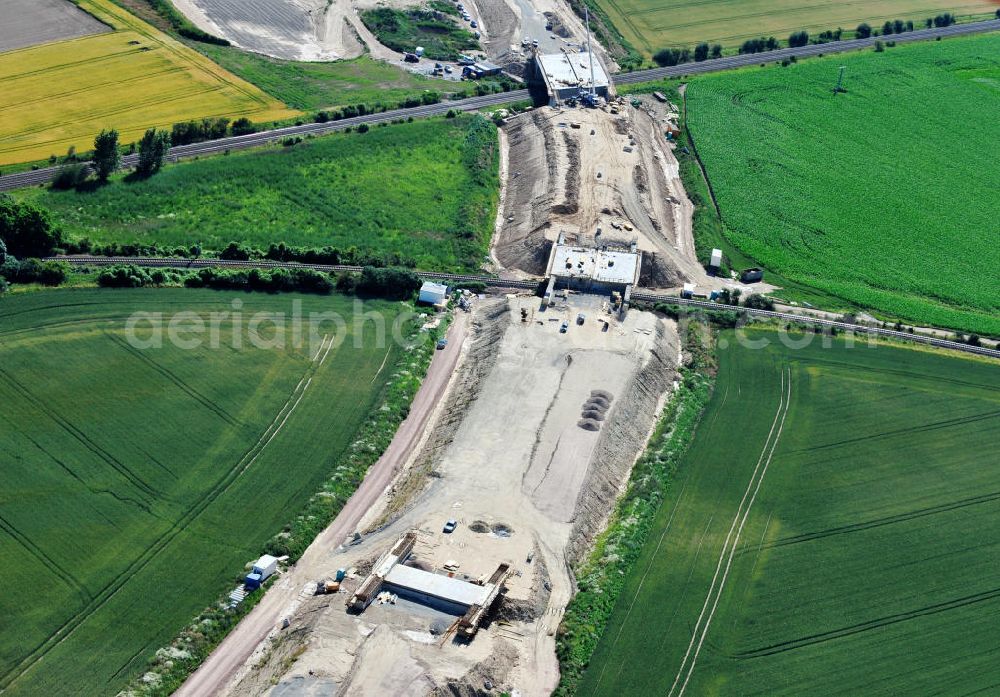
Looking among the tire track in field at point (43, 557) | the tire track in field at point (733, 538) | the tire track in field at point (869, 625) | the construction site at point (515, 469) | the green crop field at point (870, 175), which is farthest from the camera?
the green crop field at point (870, 175)

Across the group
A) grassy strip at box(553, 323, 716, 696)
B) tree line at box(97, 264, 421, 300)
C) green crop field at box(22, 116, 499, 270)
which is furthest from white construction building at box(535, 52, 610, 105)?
grassy strip at box(553, 323, 716, 696)

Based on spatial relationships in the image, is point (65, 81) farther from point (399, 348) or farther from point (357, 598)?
point (357, 598)

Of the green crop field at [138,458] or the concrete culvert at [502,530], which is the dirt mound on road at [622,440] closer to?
the concrete culvert at [502,530]

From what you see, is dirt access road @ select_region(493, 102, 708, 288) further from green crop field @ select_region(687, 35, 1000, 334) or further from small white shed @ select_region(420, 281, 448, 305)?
small white shed @ select_region(420, 281, 448, 305)

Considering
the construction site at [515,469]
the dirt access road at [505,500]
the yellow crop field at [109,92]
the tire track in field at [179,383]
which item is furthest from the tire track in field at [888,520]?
the yellow crop field at [109,92]

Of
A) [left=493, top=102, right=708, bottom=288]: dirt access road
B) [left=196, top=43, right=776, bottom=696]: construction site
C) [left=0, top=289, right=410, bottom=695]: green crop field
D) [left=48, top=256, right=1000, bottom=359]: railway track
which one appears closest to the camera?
[left=196, top=43, right=776, bottom=696]: construction site

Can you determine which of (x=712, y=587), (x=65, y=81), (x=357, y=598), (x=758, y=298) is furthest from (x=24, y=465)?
(x=65, y=81)

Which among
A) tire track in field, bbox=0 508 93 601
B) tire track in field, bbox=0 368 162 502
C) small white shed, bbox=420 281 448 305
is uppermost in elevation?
small white shed, bbox=420 281 448 305
